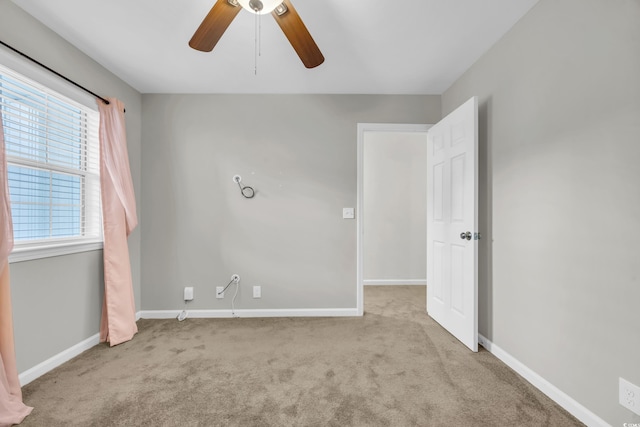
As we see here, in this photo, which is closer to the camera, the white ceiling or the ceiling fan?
the ceiling fan

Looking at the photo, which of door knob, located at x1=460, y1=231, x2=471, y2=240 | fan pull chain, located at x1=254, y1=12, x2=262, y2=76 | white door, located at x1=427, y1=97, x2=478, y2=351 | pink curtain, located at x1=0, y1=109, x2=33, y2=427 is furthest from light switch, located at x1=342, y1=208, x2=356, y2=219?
pink curtain, located at x1=0, y1=109, x2=33, y2=427

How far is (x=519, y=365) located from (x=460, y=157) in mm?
1607

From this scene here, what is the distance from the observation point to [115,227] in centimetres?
234

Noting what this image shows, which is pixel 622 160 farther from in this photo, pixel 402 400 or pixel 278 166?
pixel 278 166

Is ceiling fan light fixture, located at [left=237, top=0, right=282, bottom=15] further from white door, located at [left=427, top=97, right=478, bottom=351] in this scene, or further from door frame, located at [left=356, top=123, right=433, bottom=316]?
door frame, located at [left=356, top=123, right=433, bottom=316]

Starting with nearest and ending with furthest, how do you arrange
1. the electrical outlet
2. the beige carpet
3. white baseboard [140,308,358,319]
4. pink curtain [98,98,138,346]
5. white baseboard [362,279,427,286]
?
the electrical outlet → the beige carpet → pink curtain [98,98,138,346] → white baseboard [140,308,358,319] → white baseboard [362,279,427,286]

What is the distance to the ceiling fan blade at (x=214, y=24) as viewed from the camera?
1293mm

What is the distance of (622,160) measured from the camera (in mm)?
1269

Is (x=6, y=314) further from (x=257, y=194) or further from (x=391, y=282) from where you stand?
(x=391, y=282)

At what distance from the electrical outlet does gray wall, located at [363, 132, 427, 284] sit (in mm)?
3069

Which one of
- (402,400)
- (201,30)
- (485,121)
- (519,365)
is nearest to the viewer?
(201,30)

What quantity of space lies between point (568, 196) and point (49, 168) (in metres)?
3.36

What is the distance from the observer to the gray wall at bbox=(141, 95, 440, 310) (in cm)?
291

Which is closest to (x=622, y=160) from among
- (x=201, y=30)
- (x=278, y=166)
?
(x=201, y=30)
